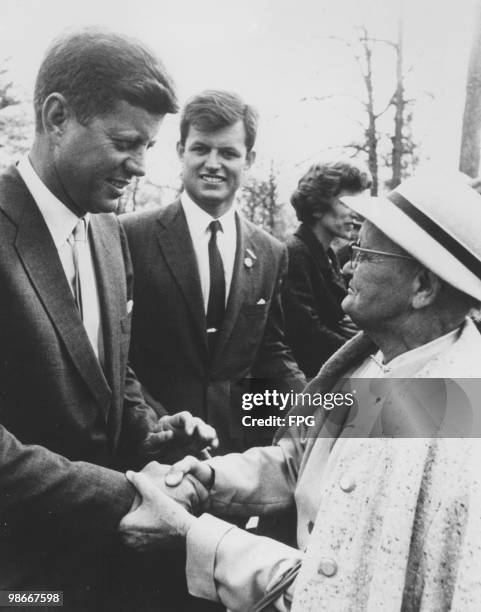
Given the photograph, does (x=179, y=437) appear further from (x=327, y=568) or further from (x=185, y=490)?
(x=327, y=568)

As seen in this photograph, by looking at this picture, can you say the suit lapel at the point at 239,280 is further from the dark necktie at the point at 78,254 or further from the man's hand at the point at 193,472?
the dark necktie at the point at 78,254

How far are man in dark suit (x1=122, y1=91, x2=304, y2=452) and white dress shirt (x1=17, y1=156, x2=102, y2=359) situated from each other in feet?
2.24

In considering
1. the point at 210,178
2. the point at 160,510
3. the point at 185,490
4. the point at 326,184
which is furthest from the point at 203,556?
the point at 326,184

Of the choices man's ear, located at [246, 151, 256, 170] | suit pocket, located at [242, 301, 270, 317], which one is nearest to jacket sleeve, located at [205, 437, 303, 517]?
suit pocket, located at [242, 301, 270, 317]

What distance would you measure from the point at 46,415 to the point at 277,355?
49.9 inches

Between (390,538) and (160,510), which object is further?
(160,510)

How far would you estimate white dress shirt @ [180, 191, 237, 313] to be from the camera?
8.50ft

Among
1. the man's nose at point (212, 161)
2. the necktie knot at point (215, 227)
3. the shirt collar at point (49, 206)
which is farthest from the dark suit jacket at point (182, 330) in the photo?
the shirt collar at point (49, 206)

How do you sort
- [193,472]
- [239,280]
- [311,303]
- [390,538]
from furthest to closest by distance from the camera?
1. [311,303]
2. [239,280]
3. [193,472]
4. [390,538]

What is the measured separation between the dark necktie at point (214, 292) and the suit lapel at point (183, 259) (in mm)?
44

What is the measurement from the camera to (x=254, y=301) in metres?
2.63

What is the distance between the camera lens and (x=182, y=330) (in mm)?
2482

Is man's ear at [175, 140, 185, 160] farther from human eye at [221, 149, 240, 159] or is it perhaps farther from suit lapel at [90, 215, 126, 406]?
suit lapel at [90, 215, 126, 406]

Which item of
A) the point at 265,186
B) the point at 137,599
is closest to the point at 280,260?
the point at 137,599
